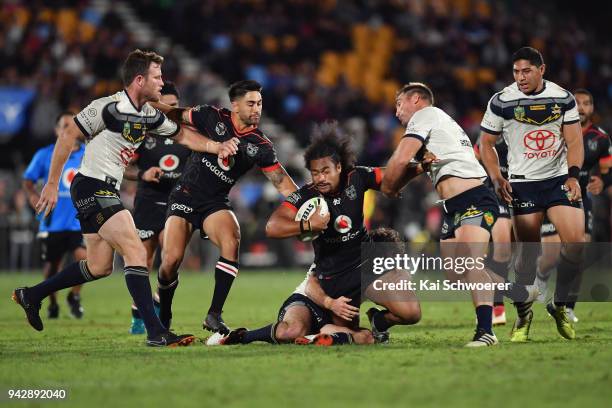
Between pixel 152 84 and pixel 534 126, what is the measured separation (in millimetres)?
3787

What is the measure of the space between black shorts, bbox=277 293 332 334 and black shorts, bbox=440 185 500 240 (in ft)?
4.40

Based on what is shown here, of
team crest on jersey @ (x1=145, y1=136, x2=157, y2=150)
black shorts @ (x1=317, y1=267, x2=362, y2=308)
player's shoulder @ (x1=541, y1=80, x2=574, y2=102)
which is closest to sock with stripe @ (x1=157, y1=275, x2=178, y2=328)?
black shorts @ (x1=317, y1=267, x2=362, y2=308)

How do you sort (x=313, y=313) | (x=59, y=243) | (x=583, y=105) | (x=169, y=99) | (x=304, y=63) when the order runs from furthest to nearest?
1. (x=304, y=63)
2. (x=59, y=243)
3. (x=583, y=105)
4. (x=169, y=99)
5. (x=313, y=313)

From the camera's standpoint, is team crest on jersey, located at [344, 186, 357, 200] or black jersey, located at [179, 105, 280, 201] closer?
team crest on jersey, located at [344, 186, 357, 200]

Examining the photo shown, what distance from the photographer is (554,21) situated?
109ft

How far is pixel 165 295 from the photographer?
397 inches

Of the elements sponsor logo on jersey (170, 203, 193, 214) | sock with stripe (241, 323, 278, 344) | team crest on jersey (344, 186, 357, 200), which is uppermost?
team crest on jersey (344, 186, 357, 200)

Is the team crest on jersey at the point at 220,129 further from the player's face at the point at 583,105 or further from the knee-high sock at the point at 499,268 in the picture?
the player's face at the point at 583,105

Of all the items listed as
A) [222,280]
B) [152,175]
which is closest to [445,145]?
[222,280]

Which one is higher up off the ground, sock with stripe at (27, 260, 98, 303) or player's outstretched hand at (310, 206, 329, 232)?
player's outstretched hand at (310, 206, 329, 232)

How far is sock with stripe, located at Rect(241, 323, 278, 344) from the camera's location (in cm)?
874

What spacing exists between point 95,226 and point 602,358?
4.53 metres

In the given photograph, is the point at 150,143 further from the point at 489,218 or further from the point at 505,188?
the point at 489,218

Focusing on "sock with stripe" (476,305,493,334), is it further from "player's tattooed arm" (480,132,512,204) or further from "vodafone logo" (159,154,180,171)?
"vodafone logo" (159,154,180,171)
